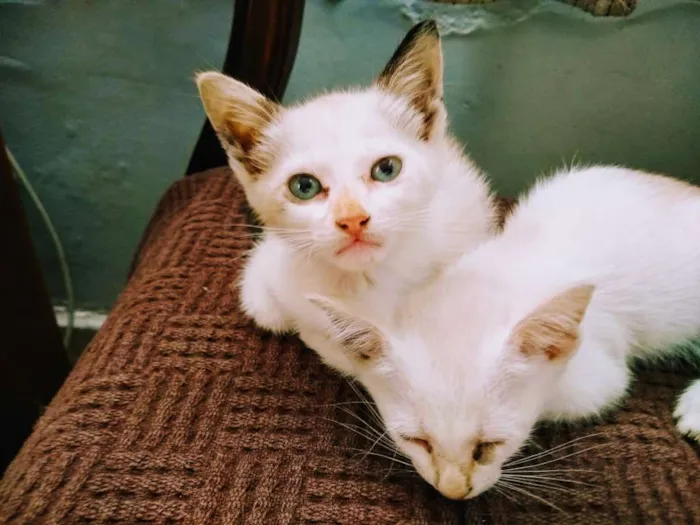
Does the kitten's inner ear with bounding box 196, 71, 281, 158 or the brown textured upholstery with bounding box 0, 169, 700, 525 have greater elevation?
the kitten's inner ear with bounding box 196, 71, 281, 158

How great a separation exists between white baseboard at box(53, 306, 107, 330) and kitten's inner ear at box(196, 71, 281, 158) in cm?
94

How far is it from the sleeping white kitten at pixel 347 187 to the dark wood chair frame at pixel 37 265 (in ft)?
0.78

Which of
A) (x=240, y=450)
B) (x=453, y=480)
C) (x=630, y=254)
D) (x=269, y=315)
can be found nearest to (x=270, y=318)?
(x=269, y=315)

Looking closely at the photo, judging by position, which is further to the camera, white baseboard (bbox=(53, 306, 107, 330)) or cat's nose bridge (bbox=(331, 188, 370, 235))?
white baseboard (bbox=(53, 306, 107, 330))

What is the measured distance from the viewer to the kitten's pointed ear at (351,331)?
23.4 inches

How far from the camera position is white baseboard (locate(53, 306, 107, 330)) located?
60.4 inches

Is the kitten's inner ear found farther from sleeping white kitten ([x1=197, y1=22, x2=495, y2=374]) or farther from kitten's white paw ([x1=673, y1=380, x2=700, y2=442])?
kitten's white paw ([x1=673, y1=380, x2=700, y2=442])

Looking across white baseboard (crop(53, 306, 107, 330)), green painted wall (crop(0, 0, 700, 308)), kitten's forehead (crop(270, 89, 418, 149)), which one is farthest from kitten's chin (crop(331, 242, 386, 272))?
white baseboard (crop(53, 306, 107, 330))

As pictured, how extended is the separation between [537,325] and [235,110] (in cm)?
41

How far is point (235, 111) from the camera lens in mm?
741

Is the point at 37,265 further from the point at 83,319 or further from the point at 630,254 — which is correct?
the point at 630,254

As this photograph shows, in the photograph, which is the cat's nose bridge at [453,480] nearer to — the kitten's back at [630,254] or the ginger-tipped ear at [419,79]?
the kitten's back at [630,254]

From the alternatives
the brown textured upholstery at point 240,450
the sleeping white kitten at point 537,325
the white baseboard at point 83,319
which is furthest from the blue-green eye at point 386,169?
the white baseboard at point 83,319

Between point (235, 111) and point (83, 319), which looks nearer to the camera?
point (235, 111)
